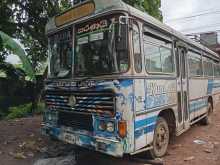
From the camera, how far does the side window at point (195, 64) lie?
9.14 m

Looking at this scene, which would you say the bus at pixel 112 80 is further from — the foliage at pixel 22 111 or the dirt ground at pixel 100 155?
the foliage at pixel 22 111

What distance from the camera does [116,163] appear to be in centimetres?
672

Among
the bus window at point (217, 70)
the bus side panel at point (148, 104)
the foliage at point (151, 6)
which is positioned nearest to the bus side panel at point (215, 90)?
the bus window at point (217, 70)

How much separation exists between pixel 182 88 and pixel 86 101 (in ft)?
10.1

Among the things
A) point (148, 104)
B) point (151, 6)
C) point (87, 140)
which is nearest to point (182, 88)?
point (148, 104)

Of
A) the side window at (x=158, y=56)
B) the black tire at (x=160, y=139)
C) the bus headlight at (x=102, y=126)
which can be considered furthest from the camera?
the black tire at (x=160, y=139)

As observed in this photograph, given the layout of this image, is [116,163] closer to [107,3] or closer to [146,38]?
[146,38]

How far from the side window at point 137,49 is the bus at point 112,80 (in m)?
0.02

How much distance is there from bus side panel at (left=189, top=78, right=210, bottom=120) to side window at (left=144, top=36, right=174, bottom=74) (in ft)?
A: 5.97

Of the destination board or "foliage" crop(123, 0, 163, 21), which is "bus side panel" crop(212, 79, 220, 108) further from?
the destination board

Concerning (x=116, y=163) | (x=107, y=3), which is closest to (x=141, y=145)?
(x=116, y=163)

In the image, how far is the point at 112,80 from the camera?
17.7 ft

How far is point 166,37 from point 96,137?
2819 millimetres

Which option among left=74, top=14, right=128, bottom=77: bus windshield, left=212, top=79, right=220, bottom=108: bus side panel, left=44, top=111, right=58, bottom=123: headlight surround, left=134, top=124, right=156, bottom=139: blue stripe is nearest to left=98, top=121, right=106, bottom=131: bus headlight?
left=134, top=124, right=156, bottom=139: blue stripe
